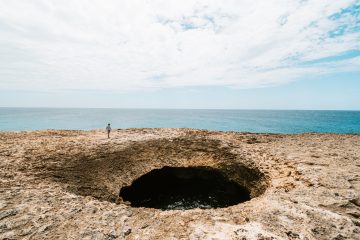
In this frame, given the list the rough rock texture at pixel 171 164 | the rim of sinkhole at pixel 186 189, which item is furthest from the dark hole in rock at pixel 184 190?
the rough rock texture at pixel 171 164

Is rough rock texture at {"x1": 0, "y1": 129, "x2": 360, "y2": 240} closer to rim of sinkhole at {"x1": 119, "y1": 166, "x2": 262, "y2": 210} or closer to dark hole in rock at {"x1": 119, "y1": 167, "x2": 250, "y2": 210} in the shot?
rim of sinkhole at {"x1": 119, "y1": 166, "x2": 262, "y2": 210}

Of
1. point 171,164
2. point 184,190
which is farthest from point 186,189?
point 171,164

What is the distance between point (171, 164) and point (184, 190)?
322cm

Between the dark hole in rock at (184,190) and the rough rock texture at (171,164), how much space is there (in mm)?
998

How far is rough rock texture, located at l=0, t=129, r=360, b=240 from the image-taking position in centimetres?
700

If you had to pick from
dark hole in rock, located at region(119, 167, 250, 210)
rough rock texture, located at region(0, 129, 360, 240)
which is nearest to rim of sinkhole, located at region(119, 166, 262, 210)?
dark hole in rock, located at region(119, 167, 250, 210)

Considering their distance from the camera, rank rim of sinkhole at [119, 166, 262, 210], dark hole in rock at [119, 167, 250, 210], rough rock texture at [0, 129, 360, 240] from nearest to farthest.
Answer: rough rock texture at [0, 129, 360, 240], rim of sinkhole at [119, 166, 262, 210], dark hole in rock at [119, 167, 250, 210]

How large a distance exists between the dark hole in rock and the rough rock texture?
3.27 ft

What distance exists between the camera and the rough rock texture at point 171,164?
700 centimetres

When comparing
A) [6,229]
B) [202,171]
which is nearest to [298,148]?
[202,171]

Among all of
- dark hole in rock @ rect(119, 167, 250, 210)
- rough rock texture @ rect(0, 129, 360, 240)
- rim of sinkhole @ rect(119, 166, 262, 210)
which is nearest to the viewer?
rough rock texture @ rect(0, 129, 360, 240)

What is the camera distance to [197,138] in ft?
66.7

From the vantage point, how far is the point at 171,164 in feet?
57.0

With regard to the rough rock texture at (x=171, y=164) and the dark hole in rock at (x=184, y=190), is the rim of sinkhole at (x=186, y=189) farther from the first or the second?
the rough rock texture at (x=171, y=164)
